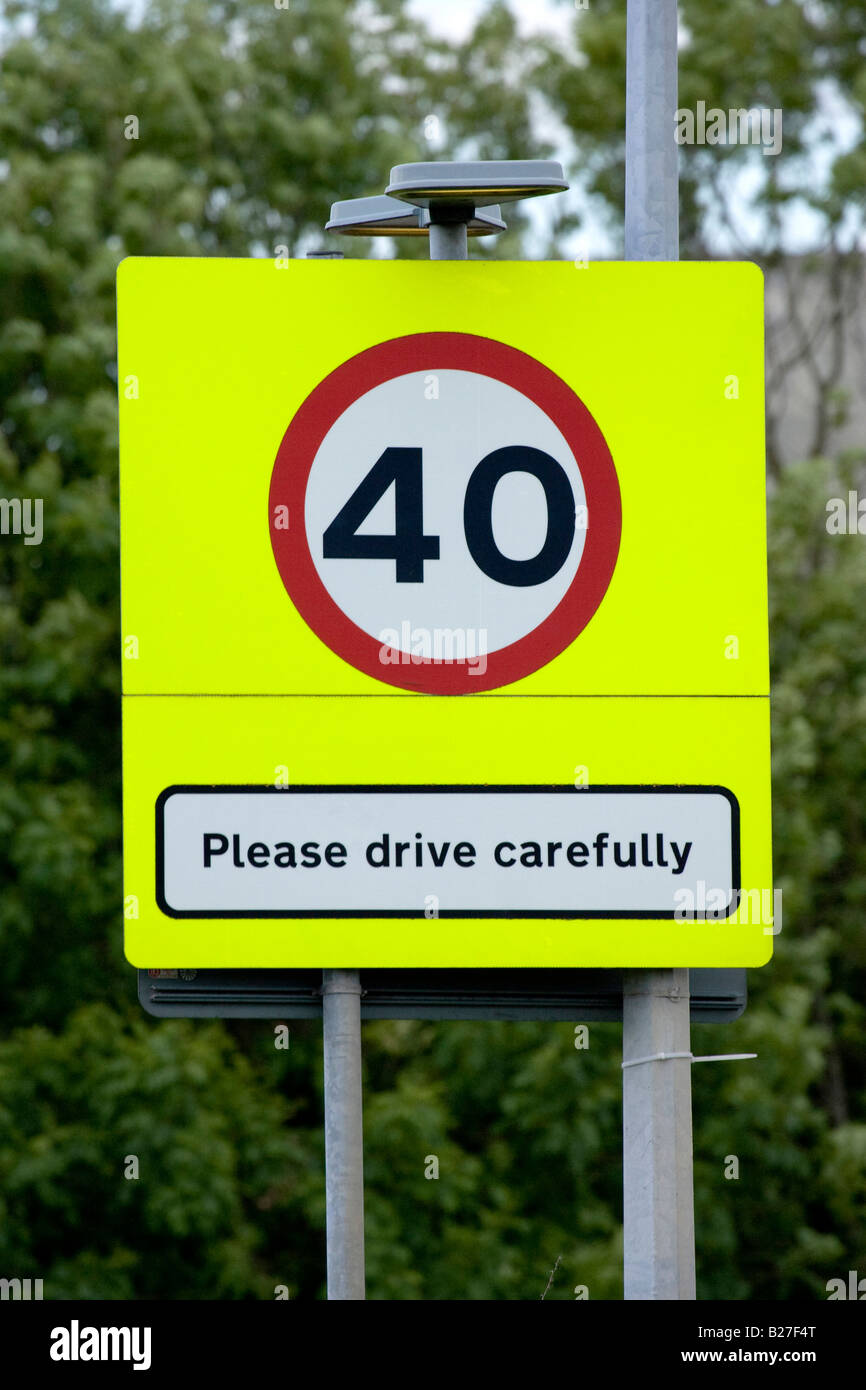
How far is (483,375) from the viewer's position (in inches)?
116

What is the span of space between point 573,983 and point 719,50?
10747mm

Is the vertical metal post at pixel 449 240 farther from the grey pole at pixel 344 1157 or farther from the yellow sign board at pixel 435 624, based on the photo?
the grey pole at pixel 344 1157

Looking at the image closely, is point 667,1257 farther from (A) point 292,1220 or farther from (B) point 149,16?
(B) point 149,16

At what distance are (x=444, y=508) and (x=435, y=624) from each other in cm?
19

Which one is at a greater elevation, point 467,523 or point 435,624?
point 467,523

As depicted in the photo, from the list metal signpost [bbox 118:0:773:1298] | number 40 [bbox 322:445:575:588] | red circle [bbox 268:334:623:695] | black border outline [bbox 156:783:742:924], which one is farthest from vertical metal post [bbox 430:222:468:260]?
black border outline [bbox 156:783:742:924]

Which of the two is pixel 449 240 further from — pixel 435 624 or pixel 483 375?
pixel 435 624

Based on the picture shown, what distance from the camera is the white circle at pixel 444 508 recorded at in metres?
2.90

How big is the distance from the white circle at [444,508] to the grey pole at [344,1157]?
632mm

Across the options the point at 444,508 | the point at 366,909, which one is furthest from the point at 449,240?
the point at 366,909

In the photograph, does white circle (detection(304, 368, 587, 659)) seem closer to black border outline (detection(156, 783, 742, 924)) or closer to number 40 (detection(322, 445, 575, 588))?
number 40 (detection(322, 445, 575, 588))

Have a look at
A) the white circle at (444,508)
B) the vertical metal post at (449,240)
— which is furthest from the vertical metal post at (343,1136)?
the vertical metal post at (449,240)

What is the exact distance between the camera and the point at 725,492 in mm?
2959

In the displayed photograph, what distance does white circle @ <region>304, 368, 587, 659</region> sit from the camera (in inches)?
114
